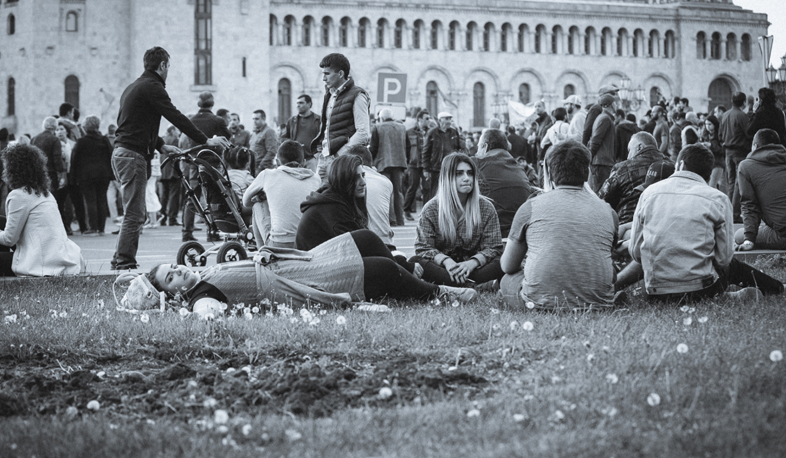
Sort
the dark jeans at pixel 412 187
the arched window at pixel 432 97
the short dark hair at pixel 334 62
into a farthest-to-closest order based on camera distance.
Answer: the arched window at pixel 432 97
the dark jeans at pixel 412 187
the short dark hair at pixel 334 62

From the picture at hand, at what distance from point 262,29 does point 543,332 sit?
4613 centimetres

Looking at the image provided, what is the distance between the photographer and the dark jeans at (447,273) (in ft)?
26.3

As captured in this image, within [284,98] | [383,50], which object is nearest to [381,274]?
[284,98]

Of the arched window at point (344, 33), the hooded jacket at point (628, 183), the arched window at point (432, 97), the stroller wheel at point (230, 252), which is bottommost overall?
the stroller wheel at point (230, 252)

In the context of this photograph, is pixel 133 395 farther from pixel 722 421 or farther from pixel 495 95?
pixel 495 95

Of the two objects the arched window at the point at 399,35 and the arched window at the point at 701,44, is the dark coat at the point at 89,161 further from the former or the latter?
the arched window at the point at 701,44

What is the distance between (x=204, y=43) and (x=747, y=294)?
44423 mm

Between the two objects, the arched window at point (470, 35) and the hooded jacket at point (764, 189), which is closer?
the hooded jacket at point (764, 189)

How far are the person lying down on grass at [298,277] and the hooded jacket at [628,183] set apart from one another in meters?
3.17

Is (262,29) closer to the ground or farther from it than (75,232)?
farther from it

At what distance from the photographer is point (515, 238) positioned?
6.84 m

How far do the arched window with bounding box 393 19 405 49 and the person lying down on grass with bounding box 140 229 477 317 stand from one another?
191 feet

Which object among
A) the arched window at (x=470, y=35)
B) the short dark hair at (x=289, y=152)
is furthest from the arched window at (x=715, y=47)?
the short dark hair at (x=289, y=152)

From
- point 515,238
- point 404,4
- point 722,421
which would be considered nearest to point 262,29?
point 404,4
